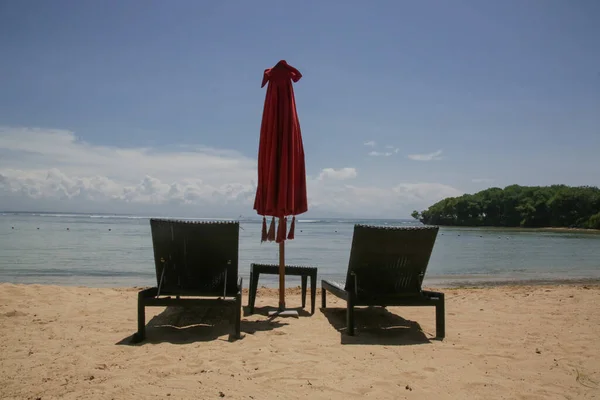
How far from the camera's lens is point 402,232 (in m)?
4.95

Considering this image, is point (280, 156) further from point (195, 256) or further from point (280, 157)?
point (195, 256)

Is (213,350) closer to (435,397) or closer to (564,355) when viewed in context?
(435,397)

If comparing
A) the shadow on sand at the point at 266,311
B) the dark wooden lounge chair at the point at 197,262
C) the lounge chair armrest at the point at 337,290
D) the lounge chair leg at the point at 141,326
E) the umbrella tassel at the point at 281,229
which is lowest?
the shadow on sand at the point at 266,311

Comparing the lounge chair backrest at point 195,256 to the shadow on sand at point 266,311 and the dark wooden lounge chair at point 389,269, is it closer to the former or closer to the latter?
Result: the shadow on sand at point 266,311

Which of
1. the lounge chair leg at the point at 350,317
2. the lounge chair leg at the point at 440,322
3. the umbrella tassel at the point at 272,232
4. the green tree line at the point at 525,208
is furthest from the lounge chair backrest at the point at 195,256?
the green tree line at the point at 525,208

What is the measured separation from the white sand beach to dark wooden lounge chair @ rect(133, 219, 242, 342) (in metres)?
0.46

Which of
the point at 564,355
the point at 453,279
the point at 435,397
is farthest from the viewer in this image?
the point at 453,279

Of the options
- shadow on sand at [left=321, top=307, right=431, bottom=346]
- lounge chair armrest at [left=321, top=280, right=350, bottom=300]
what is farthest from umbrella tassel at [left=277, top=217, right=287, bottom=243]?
shadow on sand at [left=321, top=307, right=431, bottom=346]

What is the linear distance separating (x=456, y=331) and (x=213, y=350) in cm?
296

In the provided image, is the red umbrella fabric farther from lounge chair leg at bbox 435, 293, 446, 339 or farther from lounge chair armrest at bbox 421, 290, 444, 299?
lounge chair leg at bbox 435, 293, 446, 339

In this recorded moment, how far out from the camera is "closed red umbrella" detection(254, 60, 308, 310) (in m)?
5.48

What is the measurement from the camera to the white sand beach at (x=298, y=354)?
322cm

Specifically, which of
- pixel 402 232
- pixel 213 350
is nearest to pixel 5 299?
pixel 213 350

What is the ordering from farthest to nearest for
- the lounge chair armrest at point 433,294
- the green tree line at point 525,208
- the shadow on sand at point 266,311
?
the green tree line at point 525,208 < the shadow on sand at point 266,311 < the lounge chair armrest at point 433,294
